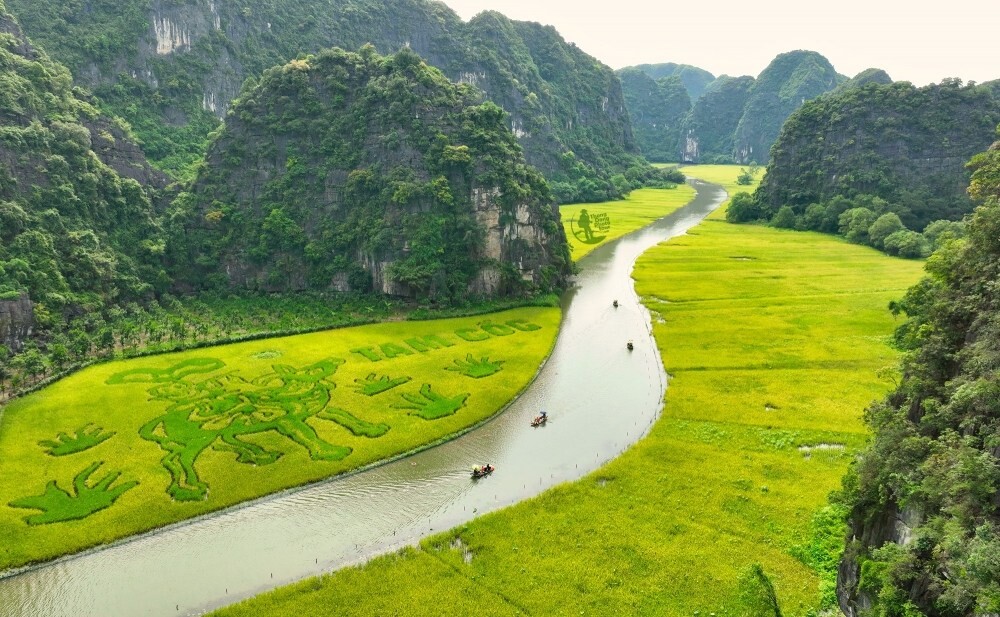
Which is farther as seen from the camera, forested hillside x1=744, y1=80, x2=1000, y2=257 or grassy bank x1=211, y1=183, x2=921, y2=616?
forested hillside x1=744, y1=80, x2=1000, y2=257

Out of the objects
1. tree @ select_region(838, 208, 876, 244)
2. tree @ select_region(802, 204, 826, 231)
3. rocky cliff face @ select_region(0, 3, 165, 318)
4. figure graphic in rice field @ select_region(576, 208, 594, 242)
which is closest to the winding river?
rocky cliff face @ select_region(0, 3, 165, 318)

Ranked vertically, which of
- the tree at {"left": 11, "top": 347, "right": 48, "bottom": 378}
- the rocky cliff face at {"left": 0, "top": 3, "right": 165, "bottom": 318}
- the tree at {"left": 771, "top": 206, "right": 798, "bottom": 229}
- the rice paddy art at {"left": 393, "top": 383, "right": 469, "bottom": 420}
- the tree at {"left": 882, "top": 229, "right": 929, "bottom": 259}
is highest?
the rocky cliff face at {"left": 0, "top": 3, "right": 165, "bottom": 318}

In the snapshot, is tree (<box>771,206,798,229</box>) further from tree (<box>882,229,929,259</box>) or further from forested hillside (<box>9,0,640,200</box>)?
forested hillside (<box>9,0,640,200</box>)

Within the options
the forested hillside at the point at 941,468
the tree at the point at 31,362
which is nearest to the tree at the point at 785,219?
the forested hillside at the point at 941,468

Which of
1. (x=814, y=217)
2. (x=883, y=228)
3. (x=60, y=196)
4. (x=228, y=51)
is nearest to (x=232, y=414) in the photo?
(x=60, y=196)

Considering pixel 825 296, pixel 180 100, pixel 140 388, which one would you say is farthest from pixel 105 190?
pixel 825 296

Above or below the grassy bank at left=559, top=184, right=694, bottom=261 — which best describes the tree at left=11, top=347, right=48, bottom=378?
below

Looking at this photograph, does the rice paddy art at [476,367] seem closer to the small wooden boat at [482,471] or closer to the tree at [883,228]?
the small wooden boat at [482,471]
